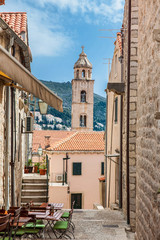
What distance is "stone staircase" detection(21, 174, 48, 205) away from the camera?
14812 millimetres

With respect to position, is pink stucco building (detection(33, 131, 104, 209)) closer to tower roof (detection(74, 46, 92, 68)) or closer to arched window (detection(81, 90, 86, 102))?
tower roof (detection(74, 46, 92, 68))

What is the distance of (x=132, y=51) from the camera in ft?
37.6

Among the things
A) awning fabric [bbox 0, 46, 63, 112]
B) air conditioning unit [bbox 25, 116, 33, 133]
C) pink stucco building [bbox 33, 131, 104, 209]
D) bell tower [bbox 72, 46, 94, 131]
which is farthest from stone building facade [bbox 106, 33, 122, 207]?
bell tower [bbox 72, 46, 94, 131]

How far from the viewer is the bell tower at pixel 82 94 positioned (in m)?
51.8

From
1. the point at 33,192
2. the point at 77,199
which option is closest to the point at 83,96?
the point at 77,199

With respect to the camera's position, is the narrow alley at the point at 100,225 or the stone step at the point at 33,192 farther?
the stone step at the point at 33,192

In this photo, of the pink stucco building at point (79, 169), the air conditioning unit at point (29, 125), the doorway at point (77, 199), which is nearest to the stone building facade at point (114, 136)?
the air conditioning unit at point (29, 125)

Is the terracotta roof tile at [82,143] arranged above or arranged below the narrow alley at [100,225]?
above

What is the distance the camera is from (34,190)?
1533 centimetres

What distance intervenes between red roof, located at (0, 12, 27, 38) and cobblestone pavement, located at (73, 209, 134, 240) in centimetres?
744

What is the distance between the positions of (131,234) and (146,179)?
4.60 meters

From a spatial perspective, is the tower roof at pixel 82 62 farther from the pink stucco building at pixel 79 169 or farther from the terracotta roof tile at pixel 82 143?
the pink stucco building at pixel 79 169

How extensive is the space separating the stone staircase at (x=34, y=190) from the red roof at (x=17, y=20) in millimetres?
6732

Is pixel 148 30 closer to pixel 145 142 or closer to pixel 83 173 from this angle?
pixel 145 142
